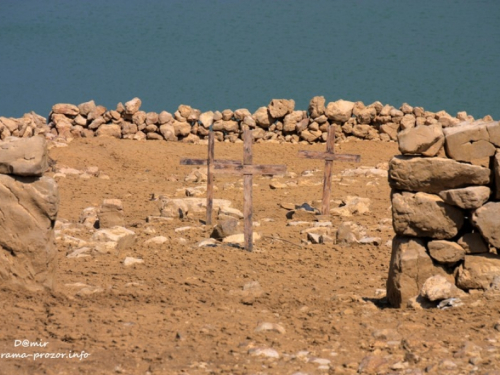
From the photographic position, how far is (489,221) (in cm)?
820

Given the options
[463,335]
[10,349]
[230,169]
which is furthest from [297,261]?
[10,349]

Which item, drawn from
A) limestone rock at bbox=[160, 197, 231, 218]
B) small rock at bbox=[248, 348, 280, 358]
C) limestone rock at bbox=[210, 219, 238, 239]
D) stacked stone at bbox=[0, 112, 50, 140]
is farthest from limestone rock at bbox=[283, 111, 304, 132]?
small rock at bbox=[248, 348, 280, 358]

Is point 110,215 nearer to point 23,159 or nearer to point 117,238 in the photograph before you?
point 117,238

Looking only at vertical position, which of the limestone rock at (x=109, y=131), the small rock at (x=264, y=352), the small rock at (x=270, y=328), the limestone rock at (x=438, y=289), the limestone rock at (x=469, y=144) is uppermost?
the limestone rock at (x=109, y=131)

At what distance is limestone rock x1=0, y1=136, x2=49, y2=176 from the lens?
8.41 m

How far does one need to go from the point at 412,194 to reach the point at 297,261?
11.5ft

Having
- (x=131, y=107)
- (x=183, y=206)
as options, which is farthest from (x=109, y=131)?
(x=183, y=206)

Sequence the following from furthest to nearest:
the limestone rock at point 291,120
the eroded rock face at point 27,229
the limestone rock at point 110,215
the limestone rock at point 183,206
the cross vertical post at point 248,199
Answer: the limestone rock at point 291,120, the limestone rock at point 183,206, the limestone rock at point 110,215, the cross vertical post at point 248,199, the eroded rock face at point 27,229

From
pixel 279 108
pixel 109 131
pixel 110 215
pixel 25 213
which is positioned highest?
pixel 279 108

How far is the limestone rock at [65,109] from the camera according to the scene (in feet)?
87.5

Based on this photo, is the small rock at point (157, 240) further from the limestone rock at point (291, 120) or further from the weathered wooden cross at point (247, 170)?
the limestone rock at point (291, 120)

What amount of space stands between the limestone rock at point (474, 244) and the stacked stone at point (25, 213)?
14.6 ft

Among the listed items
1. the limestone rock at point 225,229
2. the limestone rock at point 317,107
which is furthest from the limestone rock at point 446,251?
the limestone rock at point 317,107

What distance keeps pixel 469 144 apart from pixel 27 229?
482cm
